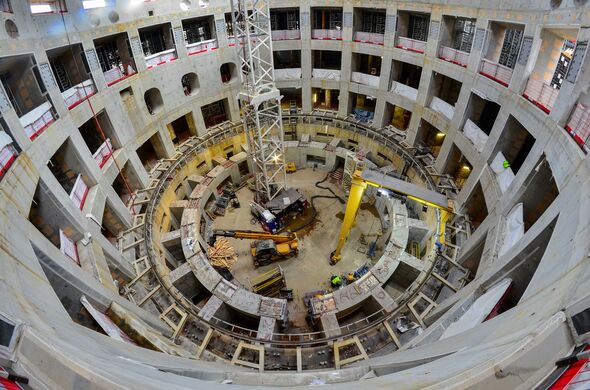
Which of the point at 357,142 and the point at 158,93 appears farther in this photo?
the point at 357,142

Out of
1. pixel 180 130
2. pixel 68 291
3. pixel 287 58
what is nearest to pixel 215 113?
pixel 180 130

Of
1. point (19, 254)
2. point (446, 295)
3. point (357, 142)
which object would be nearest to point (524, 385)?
point (446, 295)

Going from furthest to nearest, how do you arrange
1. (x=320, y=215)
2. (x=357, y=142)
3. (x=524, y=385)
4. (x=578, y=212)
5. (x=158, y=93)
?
(x=357, y=142), (x=320, y=215), (x=158, y=93), (x=578, y=212), (x=524, y=385)

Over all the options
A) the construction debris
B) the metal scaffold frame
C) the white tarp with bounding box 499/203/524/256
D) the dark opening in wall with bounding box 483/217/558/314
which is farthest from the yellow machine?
the construction debris

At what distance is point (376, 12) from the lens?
24.5m

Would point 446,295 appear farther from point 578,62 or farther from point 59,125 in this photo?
point 59,125

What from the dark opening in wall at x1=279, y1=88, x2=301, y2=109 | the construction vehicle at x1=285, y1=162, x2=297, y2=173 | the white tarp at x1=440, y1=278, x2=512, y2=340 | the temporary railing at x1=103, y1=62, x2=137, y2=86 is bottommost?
the construction vehicle at x1=285, y1=162, x2=297, y2=173

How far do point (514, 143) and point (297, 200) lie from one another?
1350cm

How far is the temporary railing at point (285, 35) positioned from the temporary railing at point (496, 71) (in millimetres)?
14834

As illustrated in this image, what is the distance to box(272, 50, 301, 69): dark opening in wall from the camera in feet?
97.5

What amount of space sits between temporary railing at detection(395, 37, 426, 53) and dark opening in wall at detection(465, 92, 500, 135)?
17.4 ft

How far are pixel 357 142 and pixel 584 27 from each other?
16.5 metres

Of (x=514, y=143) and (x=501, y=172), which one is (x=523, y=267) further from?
(x=514, y=143)

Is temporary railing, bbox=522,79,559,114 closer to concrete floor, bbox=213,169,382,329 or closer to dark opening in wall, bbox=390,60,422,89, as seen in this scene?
dark opening in wall, bbox=390,60,422,89
